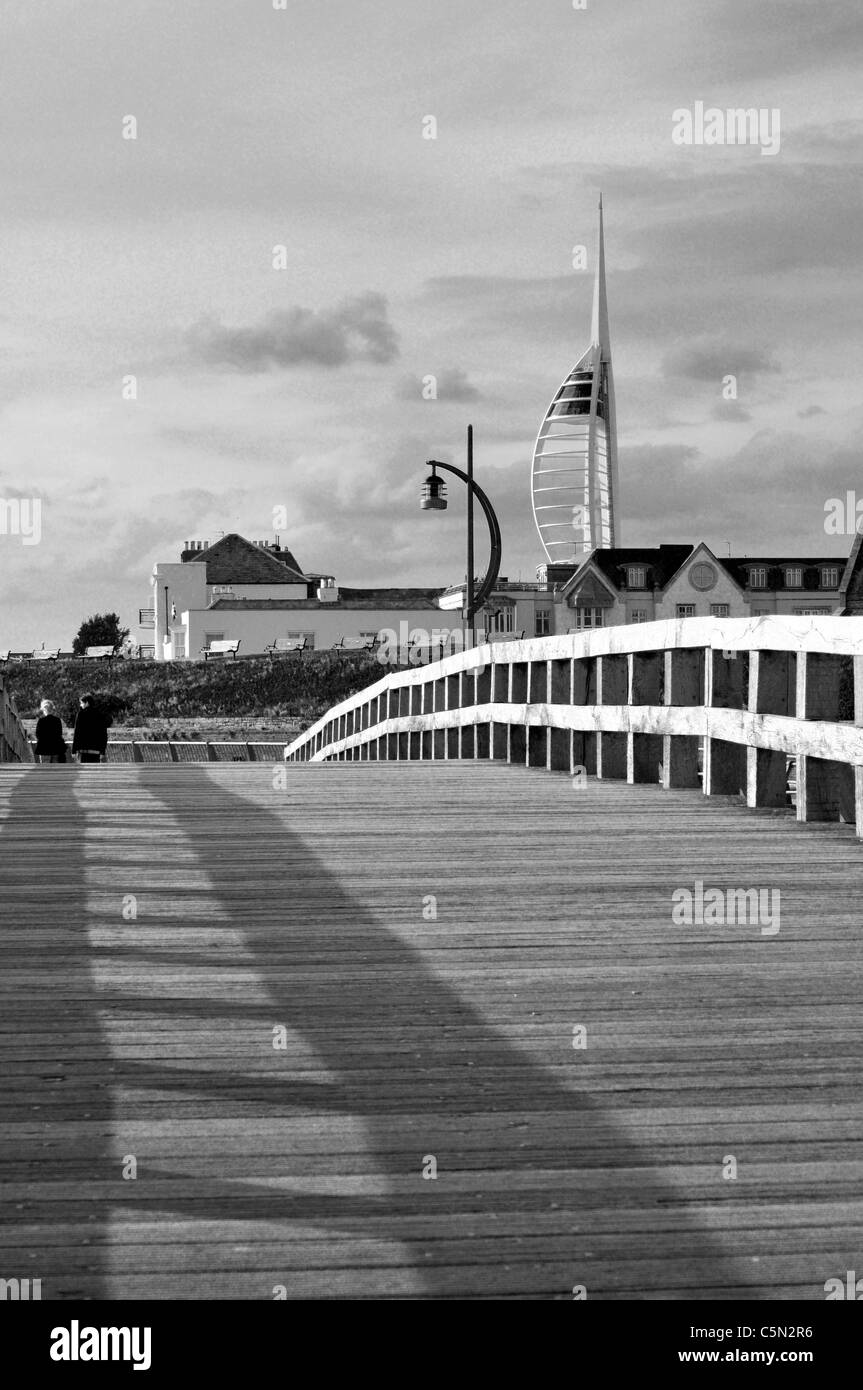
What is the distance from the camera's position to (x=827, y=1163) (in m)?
3.61

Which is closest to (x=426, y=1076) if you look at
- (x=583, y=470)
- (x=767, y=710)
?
(x=767, y=710)

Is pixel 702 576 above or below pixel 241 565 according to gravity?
below

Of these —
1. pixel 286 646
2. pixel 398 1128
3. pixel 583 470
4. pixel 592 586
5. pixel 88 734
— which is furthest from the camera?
pixel 583 470

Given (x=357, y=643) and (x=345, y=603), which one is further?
(x=345, y=603)

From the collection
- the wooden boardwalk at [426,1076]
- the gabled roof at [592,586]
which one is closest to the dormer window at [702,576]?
the gabled roof at [592,586]

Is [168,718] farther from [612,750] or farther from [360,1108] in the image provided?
[360,1108]

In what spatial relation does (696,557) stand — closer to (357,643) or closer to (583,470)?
(357,643)

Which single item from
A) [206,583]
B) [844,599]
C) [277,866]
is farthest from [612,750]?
[206,583]

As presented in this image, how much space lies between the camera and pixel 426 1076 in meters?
4.18

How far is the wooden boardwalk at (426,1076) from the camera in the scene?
10.5 ft

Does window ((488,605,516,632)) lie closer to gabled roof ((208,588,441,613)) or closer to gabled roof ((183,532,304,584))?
gabled roof ((208,588,441,613))

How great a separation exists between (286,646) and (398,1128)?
4117 inches

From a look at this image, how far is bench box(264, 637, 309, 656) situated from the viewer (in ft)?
342

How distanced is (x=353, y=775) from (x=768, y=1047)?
26.6ft
